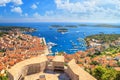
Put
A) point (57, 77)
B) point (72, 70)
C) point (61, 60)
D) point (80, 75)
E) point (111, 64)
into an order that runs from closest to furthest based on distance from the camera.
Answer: point (80, 75)
point (72, 70)
point (57, 77)
point (61, 60)
point (111, 64)

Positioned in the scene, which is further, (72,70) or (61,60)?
(61,60)

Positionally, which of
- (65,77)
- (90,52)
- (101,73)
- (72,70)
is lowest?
(90,52)

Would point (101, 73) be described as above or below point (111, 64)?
above

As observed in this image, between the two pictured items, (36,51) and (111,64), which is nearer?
(111,64)

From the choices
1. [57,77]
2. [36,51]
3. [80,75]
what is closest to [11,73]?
[57,77]

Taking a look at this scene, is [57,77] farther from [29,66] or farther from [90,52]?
[90,52]

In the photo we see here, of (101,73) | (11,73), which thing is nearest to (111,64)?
(101,73)

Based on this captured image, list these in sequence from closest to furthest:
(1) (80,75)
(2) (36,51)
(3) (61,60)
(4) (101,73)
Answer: (1) (80,75) → (3) (61,60) → (4) (101,73) → (2) (36,51)

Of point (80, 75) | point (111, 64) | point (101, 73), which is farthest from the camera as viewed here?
point (111, 64)

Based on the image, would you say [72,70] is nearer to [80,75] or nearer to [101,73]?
[80,75]
